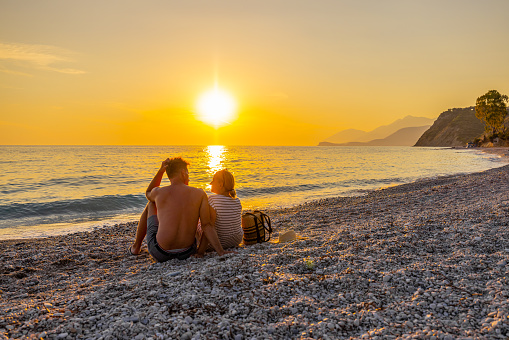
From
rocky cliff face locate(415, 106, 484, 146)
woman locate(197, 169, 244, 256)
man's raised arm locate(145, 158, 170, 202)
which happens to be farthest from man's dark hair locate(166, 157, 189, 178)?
rocky cliff face locate(415, 106, 484, 146)

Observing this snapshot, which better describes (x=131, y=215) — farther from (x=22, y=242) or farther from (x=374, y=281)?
(x=374, y=281)

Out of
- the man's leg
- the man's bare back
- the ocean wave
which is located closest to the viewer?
the man's bare back

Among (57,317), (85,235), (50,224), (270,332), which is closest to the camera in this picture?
(270,332)

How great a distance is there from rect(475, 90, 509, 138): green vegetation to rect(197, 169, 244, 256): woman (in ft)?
368

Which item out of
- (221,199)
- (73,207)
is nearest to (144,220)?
(221,199)

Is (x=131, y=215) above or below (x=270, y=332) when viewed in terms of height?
below

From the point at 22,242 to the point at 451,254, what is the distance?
11.6m

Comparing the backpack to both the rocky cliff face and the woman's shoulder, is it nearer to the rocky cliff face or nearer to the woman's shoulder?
the woman's shoulder

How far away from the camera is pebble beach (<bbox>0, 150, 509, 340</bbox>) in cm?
323

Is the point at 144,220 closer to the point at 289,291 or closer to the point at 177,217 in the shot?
the point at 177,217

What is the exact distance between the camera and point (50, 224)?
13.4 m

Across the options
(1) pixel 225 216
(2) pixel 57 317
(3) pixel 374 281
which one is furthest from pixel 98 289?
(3) pixel 374 281

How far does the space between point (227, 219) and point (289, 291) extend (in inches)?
100

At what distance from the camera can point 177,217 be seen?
5.82 m
